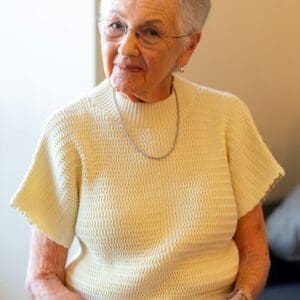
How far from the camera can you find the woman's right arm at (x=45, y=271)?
4.47 feet

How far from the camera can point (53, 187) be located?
1394mm

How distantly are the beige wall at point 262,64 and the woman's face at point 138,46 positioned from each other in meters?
0.69

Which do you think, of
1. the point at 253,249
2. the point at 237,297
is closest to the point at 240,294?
the point at 237,297

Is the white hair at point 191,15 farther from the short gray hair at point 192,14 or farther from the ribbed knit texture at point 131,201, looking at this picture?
the ribbed knit texture at point 131,201

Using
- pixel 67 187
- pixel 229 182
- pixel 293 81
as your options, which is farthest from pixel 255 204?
pixel 293 81

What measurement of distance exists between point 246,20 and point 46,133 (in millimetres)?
1003

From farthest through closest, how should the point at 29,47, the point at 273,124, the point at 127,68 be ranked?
the point at 273,124 → the point at 29,47 → the point at 127,68

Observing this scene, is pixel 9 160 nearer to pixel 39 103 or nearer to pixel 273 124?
pixel 39 103

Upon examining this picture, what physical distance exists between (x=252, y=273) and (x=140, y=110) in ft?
1.52

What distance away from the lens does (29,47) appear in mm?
1872

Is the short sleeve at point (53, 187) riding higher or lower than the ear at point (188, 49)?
lower

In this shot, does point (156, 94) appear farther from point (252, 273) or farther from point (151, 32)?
point (252, 273)

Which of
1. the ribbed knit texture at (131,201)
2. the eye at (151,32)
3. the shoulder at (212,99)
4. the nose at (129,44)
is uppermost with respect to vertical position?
the eye at (151,32)

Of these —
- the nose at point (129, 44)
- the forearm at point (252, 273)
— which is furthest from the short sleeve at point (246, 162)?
the nose at point (129, 44)
